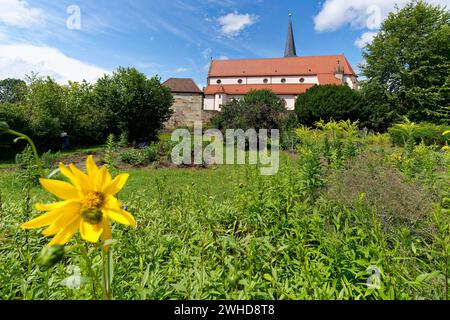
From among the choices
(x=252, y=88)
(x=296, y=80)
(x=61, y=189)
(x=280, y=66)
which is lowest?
(x=61, y=189)

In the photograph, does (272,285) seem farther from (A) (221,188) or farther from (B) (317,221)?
(A) (221,188)

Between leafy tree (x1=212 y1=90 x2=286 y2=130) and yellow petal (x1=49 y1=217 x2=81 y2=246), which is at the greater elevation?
leafy tree (x1=212 y1=90 x2=286 y2=130)

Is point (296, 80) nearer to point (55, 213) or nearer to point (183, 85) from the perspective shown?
point (183, 85)

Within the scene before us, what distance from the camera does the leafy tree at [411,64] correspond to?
21.8 meters

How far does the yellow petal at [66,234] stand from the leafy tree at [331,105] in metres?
27.8

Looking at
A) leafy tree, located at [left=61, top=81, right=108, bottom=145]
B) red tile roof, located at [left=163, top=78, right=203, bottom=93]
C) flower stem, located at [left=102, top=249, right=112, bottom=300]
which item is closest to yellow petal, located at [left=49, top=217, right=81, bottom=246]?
flower stem, located at [left=102, top=249, right=112, bottom=300]

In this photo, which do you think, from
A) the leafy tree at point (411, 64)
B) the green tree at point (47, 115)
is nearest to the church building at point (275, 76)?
the leafy tree at point (411, 64)

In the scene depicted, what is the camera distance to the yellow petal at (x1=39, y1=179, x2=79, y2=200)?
0.73m

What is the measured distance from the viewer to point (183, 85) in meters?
37.7

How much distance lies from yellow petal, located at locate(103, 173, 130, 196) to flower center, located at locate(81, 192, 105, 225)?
0.09 feet

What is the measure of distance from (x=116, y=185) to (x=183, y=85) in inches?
1532

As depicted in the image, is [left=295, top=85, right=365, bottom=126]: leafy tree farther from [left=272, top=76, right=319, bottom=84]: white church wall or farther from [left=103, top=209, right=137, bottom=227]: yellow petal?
[left=103, top=209, right=137, bottom=227]: yellow petal

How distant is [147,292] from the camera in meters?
1.25

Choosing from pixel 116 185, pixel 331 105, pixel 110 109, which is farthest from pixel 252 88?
pixel 116 185
